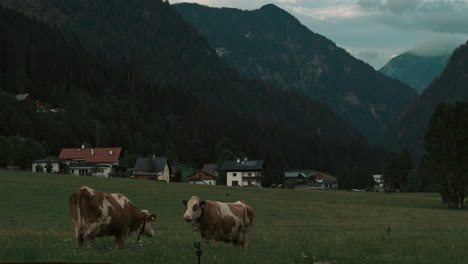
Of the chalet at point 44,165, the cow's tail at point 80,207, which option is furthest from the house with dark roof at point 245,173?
the cow's tail at point 80,207

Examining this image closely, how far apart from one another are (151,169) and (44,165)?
28.1m

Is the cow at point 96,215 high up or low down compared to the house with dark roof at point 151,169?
up

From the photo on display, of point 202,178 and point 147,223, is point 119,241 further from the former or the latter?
point 202,178

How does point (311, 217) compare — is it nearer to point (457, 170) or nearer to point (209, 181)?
point (457, 170)

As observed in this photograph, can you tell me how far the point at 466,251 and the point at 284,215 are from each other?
41.6 meters

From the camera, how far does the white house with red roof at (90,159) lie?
169 m

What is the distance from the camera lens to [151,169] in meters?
165

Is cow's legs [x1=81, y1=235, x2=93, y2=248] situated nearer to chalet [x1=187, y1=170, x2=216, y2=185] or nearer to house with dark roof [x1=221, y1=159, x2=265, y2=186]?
house with dark roof [x1=221, y1=159, x2=265, y2=186]

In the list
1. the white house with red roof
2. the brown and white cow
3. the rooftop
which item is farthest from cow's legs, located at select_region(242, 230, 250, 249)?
the rooftop

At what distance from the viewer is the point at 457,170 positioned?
304 ft

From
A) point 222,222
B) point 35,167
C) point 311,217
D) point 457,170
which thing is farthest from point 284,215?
point 35,167

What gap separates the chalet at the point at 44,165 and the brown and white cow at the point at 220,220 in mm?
134024

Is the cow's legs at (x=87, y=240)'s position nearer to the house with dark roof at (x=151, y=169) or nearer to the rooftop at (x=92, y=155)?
the house with dark roof at (x=151, y=169)

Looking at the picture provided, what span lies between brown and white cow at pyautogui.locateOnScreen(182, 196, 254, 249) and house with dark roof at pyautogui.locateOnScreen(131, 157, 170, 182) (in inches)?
5530
